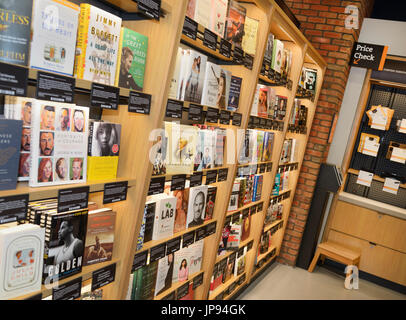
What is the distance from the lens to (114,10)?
6.25 ft

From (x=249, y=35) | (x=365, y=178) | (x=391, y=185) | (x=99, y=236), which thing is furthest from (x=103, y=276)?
(x=391, y=185)

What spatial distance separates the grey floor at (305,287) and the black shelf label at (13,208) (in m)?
2.98

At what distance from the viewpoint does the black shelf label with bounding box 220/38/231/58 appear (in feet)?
7.68

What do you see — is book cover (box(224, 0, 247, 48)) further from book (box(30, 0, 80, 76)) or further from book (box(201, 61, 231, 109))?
book (box(30, 0, 80, 76))

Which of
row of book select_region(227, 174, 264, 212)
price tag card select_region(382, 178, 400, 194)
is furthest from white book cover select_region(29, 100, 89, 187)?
price tag card select_region(382, 178, 400, 194)

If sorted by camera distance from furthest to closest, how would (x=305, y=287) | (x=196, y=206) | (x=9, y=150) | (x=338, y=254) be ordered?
(x=338, y=254), (x=305, y=287), (x=196, y=206), (x=9, y=150)

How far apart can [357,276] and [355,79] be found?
279 centimetres

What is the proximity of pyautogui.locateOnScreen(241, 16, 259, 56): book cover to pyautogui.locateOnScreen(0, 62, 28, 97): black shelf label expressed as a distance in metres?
1.91

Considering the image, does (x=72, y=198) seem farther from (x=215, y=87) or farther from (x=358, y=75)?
(x=358, y=75)

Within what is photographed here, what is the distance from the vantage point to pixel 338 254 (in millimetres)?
4691

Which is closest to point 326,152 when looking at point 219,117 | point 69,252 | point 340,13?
point 340,13

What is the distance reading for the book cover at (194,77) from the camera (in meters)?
2.17

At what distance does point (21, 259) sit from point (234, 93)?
1.93 meters
